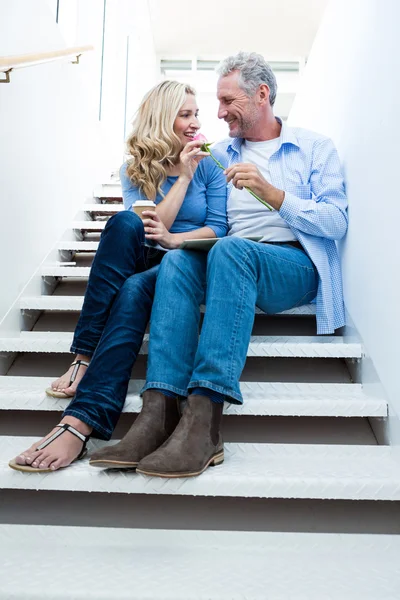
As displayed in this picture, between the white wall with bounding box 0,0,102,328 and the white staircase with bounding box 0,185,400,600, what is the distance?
52 centimetres

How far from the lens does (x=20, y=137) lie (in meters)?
2.30

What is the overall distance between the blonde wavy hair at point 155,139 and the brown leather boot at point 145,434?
89cm

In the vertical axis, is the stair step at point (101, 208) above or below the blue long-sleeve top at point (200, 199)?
A: below

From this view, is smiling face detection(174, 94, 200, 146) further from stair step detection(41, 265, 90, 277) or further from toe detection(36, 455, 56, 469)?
toe detection(36, 455, 56, 469)

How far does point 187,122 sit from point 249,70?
0.92 feet

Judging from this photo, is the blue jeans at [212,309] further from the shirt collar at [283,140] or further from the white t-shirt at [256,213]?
the shirt collar at [283,140]

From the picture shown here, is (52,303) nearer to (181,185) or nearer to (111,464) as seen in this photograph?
(181,185)

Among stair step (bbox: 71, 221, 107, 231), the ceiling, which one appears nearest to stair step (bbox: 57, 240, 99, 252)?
stair step (bbox: 71, 221, 107, 231)

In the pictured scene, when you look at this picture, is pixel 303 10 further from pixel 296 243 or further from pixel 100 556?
pixel 100 556

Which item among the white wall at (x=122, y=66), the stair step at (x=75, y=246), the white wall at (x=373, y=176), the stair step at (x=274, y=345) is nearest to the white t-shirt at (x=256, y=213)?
the white wall at (x=373, y=176)

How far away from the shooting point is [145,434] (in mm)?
1324

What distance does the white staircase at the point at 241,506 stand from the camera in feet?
3.70

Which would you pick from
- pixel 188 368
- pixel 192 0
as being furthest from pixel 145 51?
pixel 188 368

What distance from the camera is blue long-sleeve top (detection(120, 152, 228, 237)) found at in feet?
6.84
